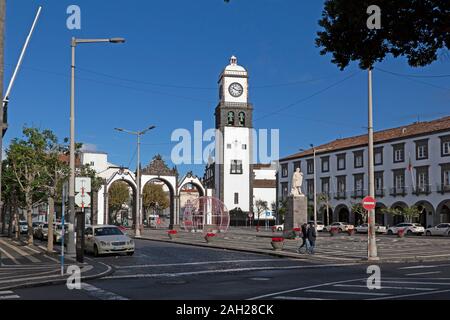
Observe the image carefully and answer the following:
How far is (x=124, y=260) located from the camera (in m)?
25.8

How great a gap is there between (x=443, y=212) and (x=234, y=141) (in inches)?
1708

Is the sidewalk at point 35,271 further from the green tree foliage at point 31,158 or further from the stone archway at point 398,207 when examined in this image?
the stone archway at point 398,207

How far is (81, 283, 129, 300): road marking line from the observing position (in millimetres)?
13305

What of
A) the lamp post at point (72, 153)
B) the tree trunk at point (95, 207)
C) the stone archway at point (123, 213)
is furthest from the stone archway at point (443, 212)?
the lamp post at point (72, 153)

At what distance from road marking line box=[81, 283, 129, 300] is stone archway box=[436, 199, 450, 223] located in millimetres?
59159

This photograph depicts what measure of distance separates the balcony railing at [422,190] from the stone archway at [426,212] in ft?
3.56

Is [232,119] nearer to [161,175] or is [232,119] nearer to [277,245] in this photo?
[161,175]

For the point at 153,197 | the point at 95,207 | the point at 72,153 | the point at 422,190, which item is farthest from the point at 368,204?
the point at 153,197

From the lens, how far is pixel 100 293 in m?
14.1

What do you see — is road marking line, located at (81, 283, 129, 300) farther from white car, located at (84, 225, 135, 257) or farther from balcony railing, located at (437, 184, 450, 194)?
balcony railing, located at (437, 184, 450, 194)

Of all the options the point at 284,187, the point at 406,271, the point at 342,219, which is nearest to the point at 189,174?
the point at 284,187

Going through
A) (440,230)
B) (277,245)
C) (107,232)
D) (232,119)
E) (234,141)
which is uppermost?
(232,119)

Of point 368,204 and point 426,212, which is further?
point 426,212
